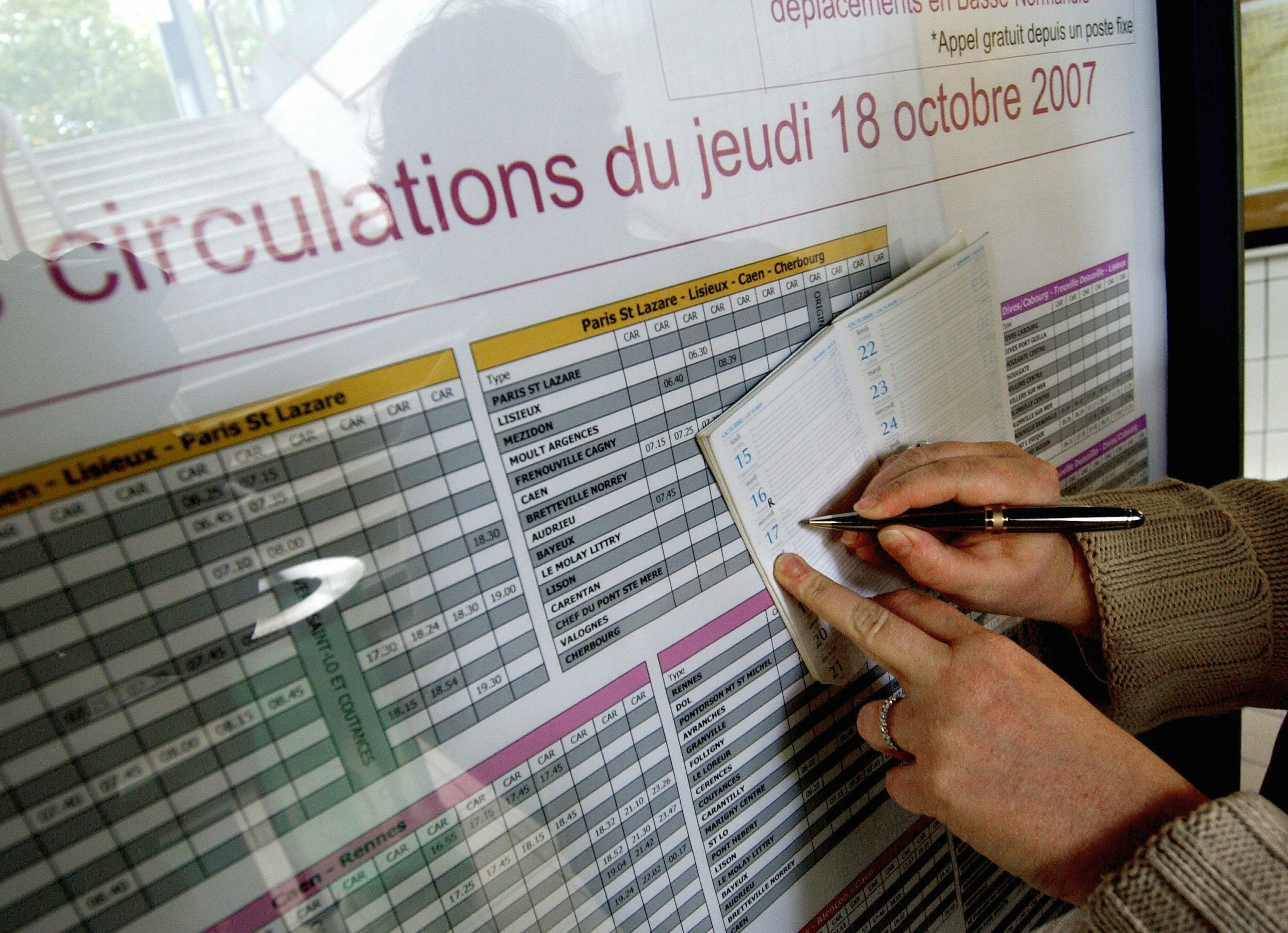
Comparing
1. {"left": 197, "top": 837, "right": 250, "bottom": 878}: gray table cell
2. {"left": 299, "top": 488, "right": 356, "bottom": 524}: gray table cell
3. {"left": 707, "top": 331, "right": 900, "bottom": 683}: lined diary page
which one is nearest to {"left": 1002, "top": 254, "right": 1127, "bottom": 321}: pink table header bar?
{"left": 707, "top": 331, "right": 900, "bottom": 683}: lined diary page

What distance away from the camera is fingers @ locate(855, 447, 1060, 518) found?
51 centimetres

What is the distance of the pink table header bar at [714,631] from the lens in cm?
47

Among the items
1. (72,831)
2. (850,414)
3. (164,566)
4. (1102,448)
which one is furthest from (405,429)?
(1102,448)

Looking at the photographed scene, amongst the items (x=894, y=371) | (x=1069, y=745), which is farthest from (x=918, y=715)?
(x=894, y=371)

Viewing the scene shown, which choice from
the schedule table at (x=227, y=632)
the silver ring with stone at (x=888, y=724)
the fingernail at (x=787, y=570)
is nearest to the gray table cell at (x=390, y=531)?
the schedule table at (x=227, y=632)

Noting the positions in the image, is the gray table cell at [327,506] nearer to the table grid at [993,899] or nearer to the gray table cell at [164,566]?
the gray table cell at [164,566]

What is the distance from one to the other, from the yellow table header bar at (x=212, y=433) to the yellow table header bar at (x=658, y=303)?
0.11 feet

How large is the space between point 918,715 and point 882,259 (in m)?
0.37

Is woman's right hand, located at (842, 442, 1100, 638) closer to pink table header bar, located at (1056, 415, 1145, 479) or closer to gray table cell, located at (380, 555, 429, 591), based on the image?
pink table header bar, located at (1056, 415, 1145, 479)

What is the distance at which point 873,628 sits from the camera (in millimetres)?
495

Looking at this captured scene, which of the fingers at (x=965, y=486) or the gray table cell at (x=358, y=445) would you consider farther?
the fingers at (x=965, y=486)

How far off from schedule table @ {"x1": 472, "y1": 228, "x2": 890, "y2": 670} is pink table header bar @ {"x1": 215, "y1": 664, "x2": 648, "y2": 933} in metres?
0.04

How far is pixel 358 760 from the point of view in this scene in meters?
0.36

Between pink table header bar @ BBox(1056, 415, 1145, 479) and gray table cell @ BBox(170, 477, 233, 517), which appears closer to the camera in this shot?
gray table cell @ BBox(170, 477, 233, 517)
